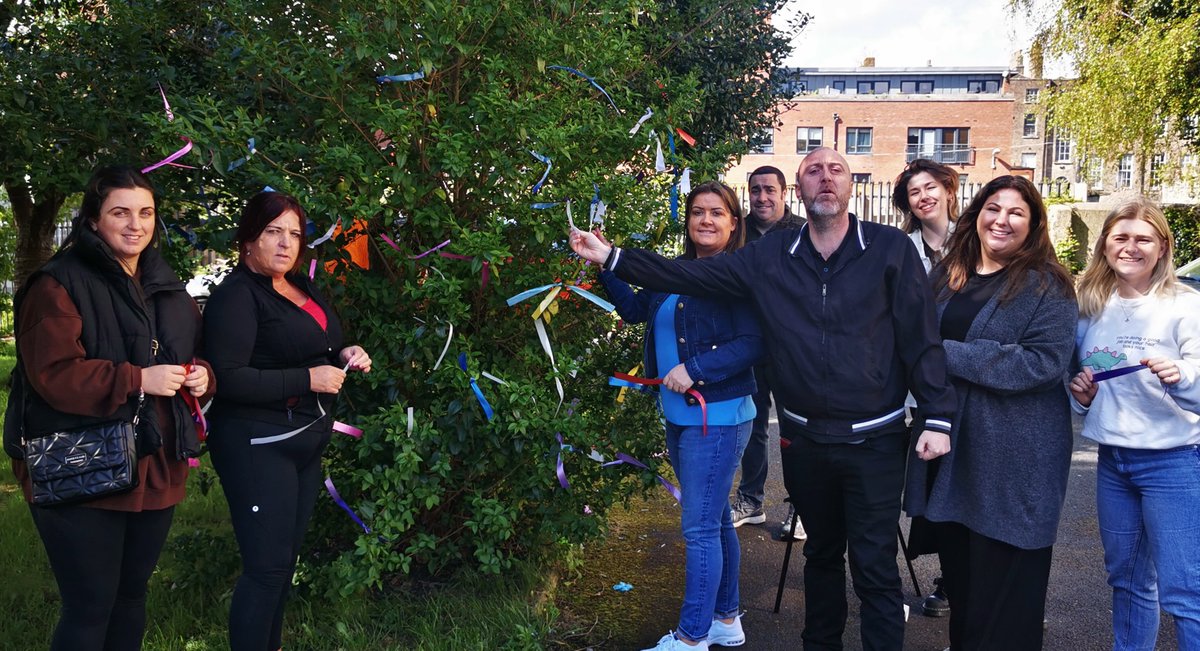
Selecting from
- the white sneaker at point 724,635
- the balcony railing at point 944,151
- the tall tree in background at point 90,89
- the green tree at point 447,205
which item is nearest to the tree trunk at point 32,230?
the tall tree in background at point 90,89

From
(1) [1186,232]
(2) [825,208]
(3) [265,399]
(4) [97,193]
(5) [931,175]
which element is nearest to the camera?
(4) [97,193]

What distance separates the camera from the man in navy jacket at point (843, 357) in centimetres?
329

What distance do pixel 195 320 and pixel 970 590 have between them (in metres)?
2.99

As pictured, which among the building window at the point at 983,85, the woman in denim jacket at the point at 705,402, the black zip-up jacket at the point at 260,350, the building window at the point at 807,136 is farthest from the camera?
the building window at the point at 983,85

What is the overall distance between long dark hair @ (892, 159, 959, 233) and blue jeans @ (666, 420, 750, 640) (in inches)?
66.4

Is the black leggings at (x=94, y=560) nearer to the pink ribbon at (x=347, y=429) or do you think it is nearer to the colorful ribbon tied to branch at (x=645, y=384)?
the pink ribbon at (x=347, y=429)

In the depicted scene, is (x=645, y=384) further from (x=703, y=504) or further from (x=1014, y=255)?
(x=1014, y=255)

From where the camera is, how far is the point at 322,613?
388 cm

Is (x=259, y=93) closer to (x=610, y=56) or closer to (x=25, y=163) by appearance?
(x=25, y=163)

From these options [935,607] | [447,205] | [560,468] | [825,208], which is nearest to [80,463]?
[447,205]

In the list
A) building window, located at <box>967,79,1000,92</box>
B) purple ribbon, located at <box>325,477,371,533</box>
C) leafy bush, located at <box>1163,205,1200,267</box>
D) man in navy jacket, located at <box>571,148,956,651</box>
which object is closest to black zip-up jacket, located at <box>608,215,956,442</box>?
man in navy jacket, located at <box>571,148,956,651</box>

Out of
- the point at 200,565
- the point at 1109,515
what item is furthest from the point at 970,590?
the point at 200,565

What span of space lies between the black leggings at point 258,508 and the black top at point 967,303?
2430mm

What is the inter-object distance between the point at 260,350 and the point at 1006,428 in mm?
2686
